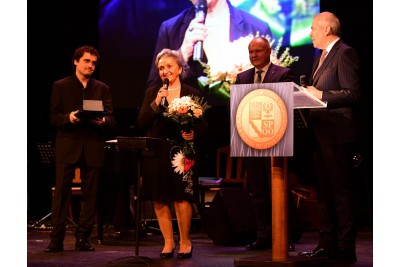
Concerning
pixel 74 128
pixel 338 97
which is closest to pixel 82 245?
pixel 74 128

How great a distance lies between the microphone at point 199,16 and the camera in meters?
8.52

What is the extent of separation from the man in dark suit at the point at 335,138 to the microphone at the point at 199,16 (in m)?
4.00

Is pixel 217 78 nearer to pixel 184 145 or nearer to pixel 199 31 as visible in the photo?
pixel 199 31

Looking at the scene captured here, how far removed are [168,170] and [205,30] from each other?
161 inches

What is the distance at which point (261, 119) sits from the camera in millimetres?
3885

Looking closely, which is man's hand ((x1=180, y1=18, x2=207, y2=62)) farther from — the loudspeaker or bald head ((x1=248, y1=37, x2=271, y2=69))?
bald head ((x1=248, y1=37, x2=271, y2=69))

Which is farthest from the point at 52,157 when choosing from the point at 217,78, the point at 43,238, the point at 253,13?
the point at 253,13

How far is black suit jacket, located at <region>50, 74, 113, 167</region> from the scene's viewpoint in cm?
538

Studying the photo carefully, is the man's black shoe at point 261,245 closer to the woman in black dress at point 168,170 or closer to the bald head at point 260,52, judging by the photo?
the woman in black dress at point 168,170

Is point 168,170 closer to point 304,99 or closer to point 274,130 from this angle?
point 274,130

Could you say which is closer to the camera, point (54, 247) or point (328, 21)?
point (328, 21)

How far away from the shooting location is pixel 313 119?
4566mm

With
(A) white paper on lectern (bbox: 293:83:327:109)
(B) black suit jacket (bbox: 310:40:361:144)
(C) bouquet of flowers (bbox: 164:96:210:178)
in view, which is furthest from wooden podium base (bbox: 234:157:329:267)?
(C) bouquet of flowers (bbox: 164:96:210:178)

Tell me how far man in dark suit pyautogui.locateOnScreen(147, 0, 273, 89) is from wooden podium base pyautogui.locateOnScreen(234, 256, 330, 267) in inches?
181
